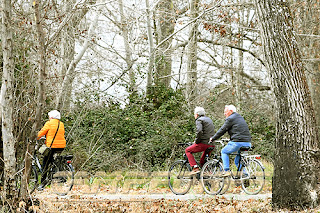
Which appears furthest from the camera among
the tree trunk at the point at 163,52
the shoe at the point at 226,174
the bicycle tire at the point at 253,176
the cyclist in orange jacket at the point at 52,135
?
the tree trunk at the point at 163,52

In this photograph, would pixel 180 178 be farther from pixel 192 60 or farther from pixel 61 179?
A: pixel 192 60

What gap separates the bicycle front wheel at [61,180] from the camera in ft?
31.1

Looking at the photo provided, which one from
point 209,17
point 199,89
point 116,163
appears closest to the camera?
point 116,163

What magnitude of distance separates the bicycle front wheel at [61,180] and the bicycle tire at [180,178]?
7.92 feet

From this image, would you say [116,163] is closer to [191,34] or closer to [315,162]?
[191,34]

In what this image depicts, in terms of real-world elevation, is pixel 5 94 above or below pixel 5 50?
below

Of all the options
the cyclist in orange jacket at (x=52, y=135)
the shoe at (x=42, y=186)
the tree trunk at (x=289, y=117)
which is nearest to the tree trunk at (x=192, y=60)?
the cyclist in orange jacket at (x=52, y=135)

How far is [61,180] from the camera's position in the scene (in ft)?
31.1

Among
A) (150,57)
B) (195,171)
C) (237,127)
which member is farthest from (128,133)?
(237,127)

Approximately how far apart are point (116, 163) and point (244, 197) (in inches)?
222

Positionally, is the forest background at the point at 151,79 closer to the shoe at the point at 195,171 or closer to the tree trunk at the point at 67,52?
the tree trunk at the point at 67,52

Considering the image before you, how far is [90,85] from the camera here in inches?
593

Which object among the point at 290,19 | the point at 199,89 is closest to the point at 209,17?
the point at 199,89

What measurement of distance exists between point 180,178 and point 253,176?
1706 mm
